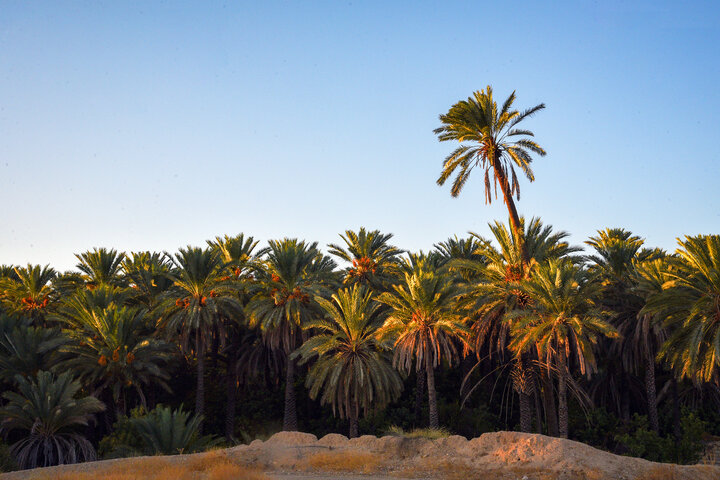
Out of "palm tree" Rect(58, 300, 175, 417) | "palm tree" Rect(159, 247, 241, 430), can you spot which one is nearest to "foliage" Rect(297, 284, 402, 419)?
"palm tree" Rect(159, 247, 241, 430)

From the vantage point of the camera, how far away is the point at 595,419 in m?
36.6

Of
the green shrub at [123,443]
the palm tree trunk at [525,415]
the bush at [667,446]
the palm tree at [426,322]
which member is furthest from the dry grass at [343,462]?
the bush at [667,446]

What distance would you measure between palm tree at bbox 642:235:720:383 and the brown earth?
9.15 metres

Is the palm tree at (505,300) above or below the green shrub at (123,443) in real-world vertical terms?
above

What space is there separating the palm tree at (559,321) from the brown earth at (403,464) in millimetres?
8151

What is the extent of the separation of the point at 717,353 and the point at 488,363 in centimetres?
2168

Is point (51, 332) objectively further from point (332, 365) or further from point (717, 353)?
point (717, 353)

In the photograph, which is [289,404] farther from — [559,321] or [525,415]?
[559,321]

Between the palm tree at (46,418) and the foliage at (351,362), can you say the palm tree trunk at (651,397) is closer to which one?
the foliage at (351,362)

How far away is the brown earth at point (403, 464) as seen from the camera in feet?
59.7

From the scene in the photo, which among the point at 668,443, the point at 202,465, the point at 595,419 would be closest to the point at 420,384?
the point at 595,419

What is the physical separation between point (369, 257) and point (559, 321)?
1812 cm

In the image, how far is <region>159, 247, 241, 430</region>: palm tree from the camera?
116ft

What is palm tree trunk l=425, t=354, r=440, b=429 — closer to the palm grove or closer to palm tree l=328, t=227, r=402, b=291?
the palm grove
